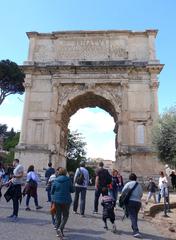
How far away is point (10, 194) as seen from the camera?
7.13 meters

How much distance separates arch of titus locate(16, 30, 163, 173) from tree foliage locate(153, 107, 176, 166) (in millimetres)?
3485

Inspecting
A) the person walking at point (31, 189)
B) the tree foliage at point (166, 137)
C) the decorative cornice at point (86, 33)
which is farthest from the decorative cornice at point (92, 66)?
the person walking at point (31, 189)

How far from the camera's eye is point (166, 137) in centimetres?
1483

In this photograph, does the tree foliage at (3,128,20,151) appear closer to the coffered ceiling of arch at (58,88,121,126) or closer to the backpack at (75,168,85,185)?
the coffered ceiling of arch at (58,88,121,126)

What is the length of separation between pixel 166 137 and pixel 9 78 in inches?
955

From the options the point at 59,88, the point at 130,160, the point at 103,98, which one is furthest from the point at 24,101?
the point at 130,160

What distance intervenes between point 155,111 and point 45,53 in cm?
911

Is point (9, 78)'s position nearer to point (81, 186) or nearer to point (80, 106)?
point (80, 106)

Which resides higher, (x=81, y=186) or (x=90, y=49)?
(x=90, y=49)

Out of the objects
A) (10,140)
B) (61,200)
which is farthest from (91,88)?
(10,140)

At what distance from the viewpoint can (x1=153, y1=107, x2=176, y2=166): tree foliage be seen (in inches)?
569

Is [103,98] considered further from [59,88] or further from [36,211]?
[36,211]

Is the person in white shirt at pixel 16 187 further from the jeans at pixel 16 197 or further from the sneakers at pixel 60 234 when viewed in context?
the sneakers at pixel 60 234

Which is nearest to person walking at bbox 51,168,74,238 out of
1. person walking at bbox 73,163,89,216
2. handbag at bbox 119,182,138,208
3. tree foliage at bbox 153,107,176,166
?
handbag at bbox 119,182,138,208
